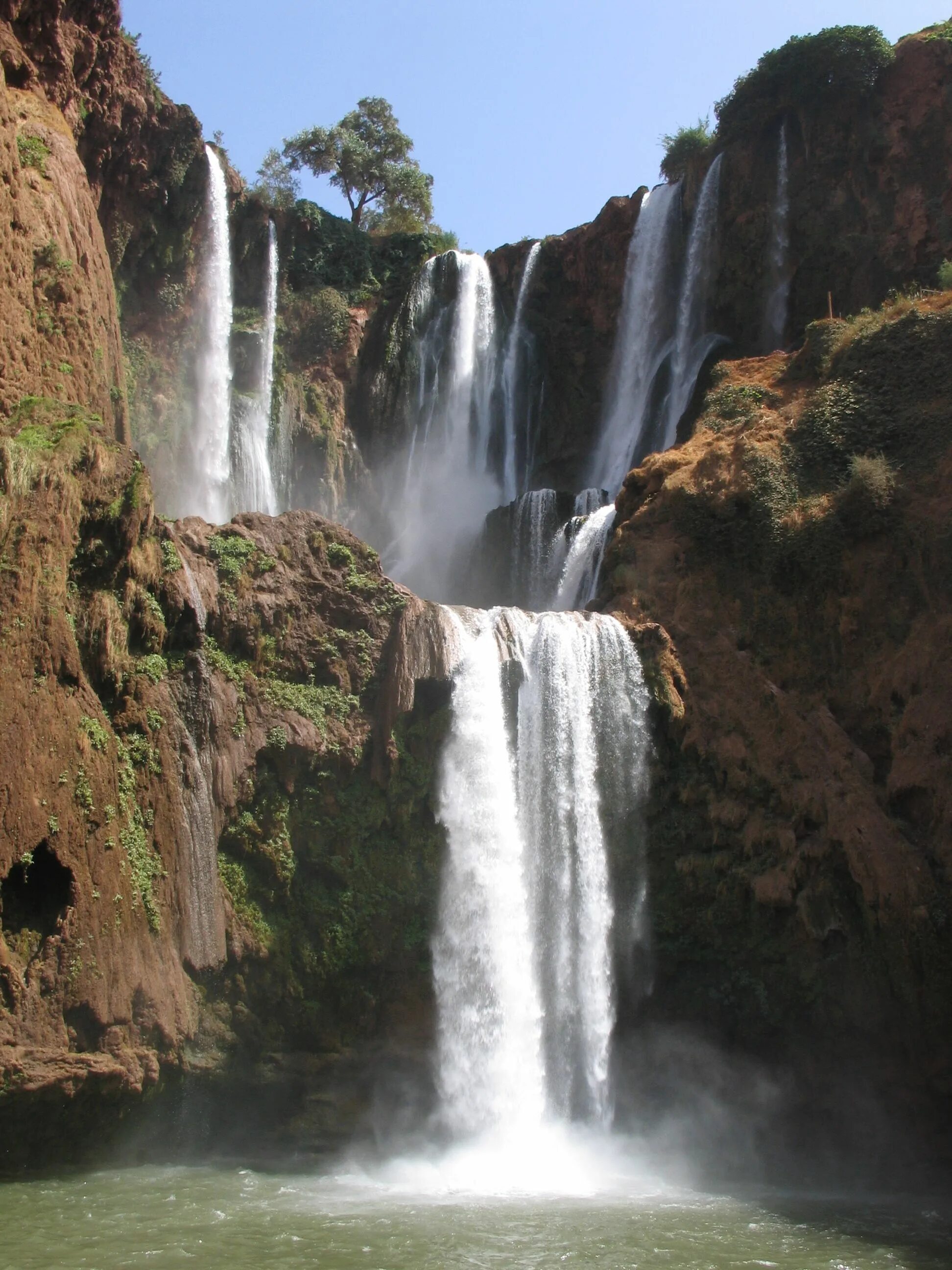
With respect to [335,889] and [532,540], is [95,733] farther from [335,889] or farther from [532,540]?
[532,540]

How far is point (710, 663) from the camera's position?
784 inches

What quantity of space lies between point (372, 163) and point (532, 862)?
123ft

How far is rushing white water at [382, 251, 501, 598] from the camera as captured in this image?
116 ft

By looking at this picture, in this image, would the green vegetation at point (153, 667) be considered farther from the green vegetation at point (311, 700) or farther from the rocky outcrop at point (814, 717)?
the rocky outcrop at point (814, 717)

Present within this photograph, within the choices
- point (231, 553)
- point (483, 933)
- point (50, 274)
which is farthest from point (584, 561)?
point (50, 274)

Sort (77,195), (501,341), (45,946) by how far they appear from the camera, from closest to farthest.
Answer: (45,946), (77,195), (501,341)

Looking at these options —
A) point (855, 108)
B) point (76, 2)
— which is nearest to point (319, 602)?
point (76, 2)

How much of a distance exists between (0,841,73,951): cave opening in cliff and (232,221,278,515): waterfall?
61.6ft

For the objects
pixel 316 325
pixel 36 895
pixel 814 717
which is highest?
pixel 316 325

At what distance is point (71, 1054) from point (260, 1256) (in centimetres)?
385

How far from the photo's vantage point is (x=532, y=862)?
18.5 m

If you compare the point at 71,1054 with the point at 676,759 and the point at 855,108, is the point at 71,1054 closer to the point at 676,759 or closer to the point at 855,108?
the point at 676,759

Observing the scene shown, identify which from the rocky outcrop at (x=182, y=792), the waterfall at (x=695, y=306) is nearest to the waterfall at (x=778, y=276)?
the waterfall at (x=695, y=306)

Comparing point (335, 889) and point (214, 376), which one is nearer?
point (335, 889)
